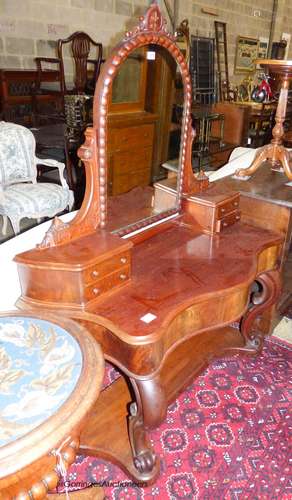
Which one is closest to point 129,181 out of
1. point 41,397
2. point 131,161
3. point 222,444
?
point 131,161

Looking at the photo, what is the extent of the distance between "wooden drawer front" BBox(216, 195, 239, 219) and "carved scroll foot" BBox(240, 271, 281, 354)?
364mm

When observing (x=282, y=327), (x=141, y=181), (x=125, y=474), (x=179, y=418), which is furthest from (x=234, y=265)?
(x=282, y=327)

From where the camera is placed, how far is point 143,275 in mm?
1468

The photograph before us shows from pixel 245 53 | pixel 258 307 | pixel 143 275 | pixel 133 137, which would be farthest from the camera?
pixel 245 53

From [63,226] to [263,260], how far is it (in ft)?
3.00

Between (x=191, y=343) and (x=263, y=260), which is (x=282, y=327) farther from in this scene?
(x=263, y=260)

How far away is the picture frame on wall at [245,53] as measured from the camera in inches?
312

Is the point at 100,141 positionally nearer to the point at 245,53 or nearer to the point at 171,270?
the point at 171,270

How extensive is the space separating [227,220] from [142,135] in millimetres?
544

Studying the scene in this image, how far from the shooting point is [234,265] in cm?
154

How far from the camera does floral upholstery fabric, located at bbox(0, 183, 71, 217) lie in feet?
9.97

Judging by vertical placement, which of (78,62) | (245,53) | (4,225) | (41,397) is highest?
(245,53)

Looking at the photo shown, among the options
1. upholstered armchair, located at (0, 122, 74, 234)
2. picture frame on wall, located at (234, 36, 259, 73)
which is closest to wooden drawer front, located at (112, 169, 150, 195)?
upholstered armchair, located at (0, 122, 74, 234)

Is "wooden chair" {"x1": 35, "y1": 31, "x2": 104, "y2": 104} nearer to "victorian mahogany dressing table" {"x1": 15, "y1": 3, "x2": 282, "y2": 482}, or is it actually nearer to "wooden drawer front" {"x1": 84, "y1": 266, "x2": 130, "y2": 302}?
"victorian mahogany dressing table" {"x1": 15, "y1": 3, "x2": 282, "y2": 482}
